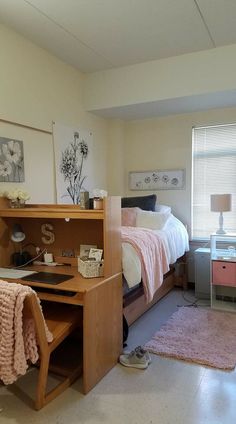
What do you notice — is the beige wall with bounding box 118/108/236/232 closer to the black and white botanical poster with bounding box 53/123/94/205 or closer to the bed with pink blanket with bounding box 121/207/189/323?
the bed with pink blanket with bounding box 121/207/189/323

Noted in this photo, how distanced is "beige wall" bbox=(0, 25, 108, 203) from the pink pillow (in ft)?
2.86

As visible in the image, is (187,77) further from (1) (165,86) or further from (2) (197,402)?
(2) (197,402)

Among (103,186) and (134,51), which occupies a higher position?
(134,51)

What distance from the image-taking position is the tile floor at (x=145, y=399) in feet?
5.75

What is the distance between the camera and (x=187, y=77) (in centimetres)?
340

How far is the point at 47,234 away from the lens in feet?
8.85

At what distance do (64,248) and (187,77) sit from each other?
2249mm

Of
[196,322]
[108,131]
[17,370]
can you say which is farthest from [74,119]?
[17,370]

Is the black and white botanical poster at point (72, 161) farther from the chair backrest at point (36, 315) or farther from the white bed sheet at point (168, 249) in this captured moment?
the chair backrest at point (36, 315)

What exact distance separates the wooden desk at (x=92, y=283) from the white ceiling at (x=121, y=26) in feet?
5.34

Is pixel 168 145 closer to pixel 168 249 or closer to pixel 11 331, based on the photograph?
pixel 168 249

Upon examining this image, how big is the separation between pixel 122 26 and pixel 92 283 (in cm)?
230

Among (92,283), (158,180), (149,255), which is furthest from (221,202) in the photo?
(92,283)

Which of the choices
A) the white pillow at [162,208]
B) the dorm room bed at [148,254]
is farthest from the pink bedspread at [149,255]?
the white pillow at [162,208]
